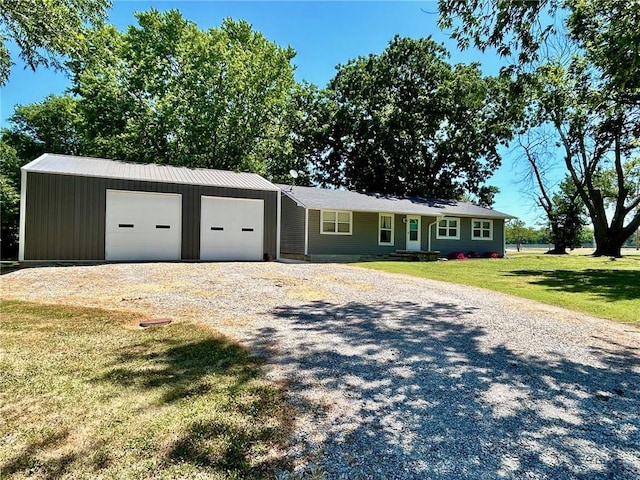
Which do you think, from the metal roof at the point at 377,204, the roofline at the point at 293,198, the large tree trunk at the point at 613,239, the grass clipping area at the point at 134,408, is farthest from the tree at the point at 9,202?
the large tree trunk at the point at 613,239

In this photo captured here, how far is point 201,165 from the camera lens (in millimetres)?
25375

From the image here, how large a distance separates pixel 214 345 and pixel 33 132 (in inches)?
1378

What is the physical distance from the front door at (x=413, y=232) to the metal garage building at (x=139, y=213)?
751 centimetres

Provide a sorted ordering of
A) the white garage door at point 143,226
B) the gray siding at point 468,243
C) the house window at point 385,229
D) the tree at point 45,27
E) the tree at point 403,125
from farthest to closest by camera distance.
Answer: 1. the tree at point 403,125
2. the gray siding at point 468,243
3. the house window at point 385,229
4. the white garage door at point 143,226
5. the tree at point 45,27

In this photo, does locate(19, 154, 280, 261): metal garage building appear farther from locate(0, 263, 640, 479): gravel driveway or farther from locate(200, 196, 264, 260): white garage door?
locate(0, 263, 640, 479): gravel driveway

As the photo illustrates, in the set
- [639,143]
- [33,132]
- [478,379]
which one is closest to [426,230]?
[639,143]

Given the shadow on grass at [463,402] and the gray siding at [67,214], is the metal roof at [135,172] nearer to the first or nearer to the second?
the gray siding at [67,214]

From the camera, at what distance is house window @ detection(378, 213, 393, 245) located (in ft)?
61.1

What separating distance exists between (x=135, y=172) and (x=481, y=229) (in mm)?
17625

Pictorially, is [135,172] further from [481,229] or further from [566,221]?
[566,221]

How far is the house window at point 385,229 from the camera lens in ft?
61.1

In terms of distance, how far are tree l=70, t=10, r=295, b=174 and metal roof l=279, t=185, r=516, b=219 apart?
323 inches

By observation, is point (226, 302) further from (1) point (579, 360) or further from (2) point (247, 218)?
(2) point (247, 218)

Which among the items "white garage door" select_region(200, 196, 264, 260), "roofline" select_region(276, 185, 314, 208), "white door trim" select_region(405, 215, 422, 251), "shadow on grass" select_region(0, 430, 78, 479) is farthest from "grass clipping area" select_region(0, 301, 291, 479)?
"white door trim" select_region(405, 215, 422, 251)
